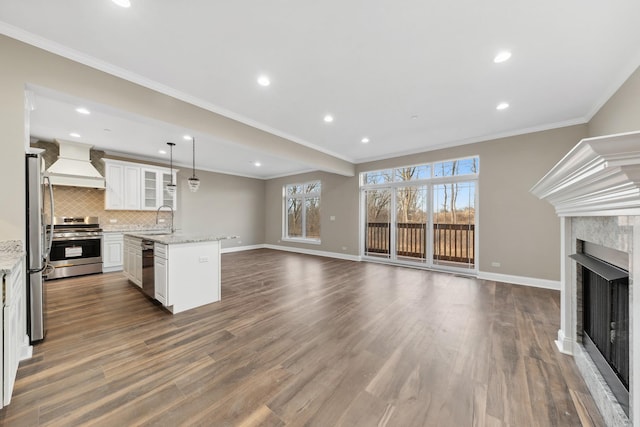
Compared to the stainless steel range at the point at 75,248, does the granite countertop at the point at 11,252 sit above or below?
above

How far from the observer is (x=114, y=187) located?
5.44 meters

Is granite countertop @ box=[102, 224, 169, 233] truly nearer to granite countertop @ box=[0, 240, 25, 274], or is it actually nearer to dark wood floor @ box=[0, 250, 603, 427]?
dark wood floor @ box=[0, 250, 603, 427]

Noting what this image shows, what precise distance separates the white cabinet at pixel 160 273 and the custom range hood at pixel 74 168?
130 inches

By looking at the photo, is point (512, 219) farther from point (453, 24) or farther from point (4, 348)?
point (4, 348)

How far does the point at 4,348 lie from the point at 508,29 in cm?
420

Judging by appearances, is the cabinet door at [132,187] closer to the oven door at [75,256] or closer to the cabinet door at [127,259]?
the oven door at [75,256]

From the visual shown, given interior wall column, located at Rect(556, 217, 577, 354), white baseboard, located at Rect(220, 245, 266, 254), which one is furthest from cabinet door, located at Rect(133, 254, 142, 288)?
interior wall column, located at Rect(556, 217, 577, 354)

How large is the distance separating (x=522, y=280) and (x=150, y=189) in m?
8.47

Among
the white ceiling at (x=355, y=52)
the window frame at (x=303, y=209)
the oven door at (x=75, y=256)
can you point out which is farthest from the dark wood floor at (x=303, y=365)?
the window frame at (x=303, y=209)

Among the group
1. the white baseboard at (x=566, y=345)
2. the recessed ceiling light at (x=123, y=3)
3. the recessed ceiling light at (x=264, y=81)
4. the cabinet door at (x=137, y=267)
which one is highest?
the recessed ceiling light at (x=123, y=3)

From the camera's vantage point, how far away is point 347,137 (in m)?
4.85

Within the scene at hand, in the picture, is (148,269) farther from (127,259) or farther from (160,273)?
(127,259)

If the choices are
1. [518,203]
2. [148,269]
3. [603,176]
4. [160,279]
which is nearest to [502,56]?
[603,176]

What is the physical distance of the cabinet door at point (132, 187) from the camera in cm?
562
